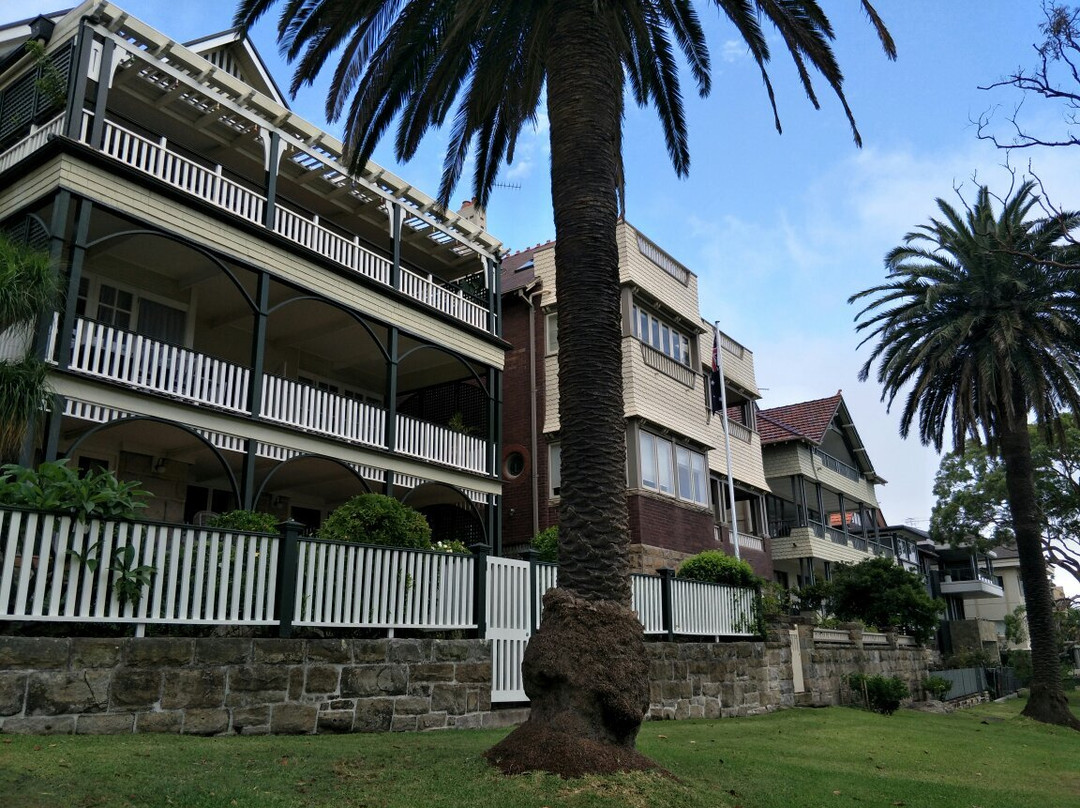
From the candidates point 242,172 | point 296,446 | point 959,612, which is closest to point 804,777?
point 296,446

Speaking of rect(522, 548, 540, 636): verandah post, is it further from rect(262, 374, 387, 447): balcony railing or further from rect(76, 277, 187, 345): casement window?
rect(76, 277, 187, 345): casement window

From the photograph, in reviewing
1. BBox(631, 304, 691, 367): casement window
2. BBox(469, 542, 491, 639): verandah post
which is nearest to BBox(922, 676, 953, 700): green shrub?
BBox(631, 304, 691, 367): casement window

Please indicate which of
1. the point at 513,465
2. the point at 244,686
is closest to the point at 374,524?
the point at 244,686

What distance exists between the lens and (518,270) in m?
29.2

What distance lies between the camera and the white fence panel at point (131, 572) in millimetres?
8336

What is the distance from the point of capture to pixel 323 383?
23516 mm

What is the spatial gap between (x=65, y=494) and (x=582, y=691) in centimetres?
A: 532

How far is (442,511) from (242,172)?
9943 mm

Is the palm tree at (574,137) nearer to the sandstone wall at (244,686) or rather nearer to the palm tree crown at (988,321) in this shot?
the sandstone wall at (244,686)

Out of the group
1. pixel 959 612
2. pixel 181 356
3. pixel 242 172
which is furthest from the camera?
pixel 959 612

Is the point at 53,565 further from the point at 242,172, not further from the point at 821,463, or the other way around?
the point at 821,463

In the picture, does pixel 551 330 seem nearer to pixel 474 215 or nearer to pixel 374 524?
pixel 474 215

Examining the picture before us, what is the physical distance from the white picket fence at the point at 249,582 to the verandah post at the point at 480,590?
0.03m

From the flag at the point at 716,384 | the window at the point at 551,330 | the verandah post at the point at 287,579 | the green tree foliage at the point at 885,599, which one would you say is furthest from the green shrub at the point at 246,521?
the green tree foliage at the point at 885,599
